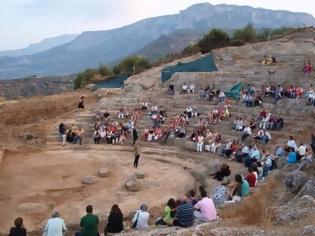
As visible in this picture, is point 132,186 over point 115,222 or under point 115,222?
under

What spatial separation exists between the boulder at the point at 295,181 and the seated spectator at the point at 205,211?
4.80 meters

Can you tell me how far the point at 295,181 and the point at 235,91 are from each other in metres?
18.0

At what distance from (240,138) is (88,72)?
36.7 metres

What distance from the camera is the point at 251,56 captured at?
152 feet

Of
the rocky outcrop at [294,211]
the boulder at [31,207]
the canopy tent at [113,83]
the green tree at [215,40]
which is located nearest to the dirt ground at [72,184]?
the boulder at [31,207]

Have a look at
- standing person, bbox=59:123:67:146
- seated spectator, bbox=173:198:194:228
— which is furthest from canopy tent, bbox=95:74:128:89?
seated spectator, bbox=173:198:194:228

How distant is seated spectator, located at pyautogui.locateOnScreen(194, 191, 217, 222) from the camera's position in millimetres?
13242

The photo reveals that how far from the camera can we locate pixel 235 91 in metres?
34.9

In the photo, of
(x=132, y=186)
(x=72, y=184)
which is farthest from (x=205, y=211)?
(x=72, y=184)

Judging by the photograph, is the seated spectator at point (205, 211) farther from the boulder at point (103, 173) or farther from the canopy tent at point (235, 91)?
the canopy tent at point (235, 91)

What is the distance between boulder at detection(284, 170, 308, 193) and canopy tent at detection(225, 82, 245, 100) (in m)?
16.8

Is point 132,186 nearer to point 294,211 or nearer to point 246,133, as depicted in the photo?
point 246,133

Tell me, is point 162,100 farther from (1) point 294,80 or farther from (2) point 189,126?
(1) point 294,80

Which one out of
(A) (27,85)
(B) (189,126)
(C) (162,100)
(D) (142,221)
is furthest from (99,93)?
(A) (27,85)
